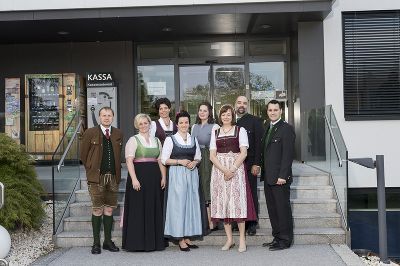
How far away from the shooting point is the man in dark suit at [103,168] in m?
5.73

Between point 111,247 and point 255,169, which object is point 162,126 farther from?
point 111,247

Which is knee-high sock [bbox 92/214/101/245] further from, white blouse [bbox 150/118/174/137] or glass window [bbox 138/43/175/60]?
glass window [bbox 138/43/175/60]

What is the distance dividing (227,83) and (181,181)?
19.4 ft

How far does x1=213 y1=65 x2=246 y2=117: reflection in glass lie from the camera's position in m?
11.3

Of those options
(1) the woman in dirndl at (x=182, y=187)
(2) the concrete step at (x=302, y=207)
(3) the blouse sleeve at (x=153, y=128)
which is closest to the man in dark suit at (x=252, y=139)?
(1) the woman in dirndl at (x=182, y=187)

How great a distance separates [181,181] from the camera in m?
5.71

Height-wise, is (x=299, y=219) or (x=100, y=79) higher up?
(x=100, y=79)

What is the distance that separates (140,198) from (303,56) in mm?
5418

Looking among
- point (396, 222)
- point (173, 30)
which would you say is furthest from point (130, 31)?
point (396, 222)

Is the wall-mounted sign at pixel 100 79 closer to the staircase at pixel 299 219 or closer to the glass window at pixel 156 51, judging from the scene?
the glass window at pixel 156 51

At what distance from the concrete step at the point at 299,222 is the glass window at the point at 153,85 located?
5015 mm

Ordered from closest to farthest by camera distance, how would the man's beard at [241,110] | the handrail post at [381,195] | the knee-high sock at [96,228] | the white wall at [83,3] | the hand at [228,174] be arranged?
the handrail post at [381,195]
the hand at [228,174]
the knee-high sock at [96,228]
the man's beard at [241,110]
the white wall at [83,3]

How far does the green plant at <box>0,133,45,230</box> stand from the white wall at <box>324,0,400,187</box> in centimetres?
584

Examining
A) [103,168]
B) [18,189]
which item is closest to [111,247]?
[103,168]
